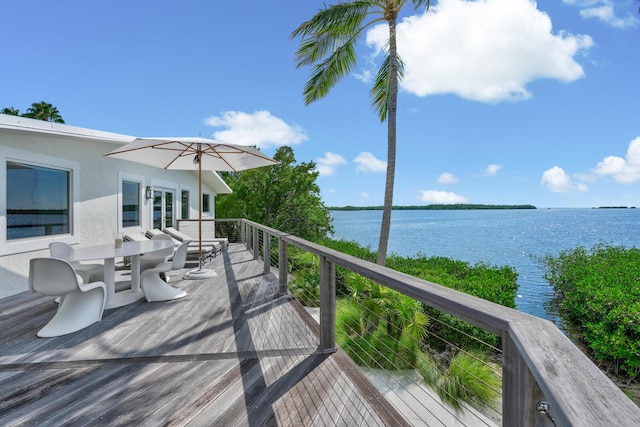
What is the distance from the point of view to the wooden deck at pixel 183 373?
2096 millimetres

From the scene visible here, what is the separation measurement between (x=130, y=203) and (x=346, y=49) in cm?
744

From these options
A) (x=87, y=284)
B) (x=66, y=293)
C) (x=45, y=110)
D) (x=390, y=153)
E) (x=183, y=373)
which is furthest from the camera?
(x=45, y=110)

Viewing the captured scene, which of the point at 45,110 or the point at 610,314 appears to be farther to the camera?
the point at 45,110

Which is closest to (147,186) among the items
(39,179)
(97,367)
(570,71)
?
(39,179)

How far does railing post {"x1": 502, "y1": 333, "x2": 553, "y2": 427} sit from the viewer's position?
3.02ft

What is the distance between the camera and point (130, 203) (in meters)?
8.46

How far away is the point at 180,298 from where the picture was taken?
473 centimetres

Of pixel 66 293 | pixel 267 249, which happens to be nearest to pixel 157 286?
pixel 66 293

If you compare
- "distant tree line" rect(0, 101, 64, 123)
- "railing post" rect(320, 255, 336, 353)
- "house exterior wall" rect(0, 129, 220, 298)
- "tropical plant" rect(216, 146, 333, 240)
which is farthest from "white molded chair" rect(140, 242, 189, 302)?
"distant tree line" rect(0, 101, 64, 123)

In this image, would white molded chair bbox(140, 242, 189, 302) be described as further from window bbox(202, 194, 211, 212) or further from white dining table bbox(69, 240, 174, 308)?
window bbox(202, 194, 211, 212)

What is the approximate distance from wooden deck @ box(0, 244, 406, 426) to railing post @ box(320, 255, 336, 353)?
0.10m

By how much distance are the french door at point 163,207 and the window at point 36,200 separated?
3.34 metres

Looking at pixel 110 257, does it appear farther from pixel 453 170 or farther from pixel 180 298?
pixel 453 170

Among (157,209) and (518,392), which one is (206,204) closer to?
(157,209)
